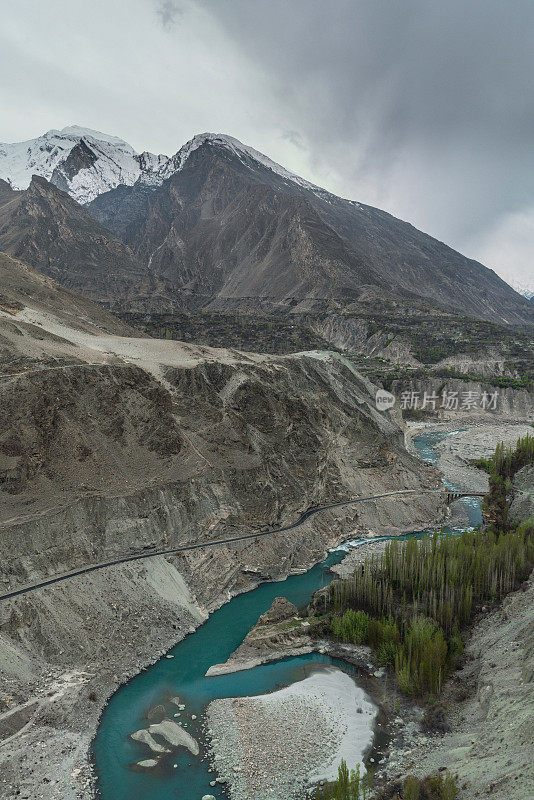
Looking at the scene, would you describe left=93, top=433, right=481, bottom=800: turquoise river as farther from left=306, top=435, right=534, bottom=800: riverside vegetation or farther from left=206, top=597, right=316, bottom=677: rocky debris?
left=306, top=435, right=534, bottom=800: riverside vegetation

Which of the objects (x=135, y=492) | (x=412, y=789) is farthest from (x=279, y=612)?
(x=412, y=789)

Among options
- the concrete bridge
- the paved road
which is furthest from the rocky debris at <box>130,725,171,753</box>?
the concrete bridge

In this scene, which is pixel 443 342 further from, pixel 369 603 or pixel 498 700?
pixel 498 700

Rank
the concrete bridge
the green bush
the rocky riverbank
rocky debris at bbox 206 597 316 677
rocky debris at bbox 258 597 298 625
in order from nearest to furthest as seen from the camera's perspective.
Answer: the green bush → the rocky riverbank → rocky debris at bbox 206 597 316 677 → rocky debris at bbox 258 597 298 625 → the concrete bridge

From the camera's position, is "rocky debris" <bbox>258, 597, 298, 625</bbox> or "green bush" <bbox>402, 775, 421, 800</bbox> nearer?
"green bush" <bbox>402, 775, 421, 800</bbox>

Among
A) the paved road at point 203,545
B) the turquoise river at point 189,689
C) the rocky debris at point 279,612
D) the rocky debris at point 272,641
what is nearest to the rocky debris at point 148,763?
the turquoise river at point 189,689

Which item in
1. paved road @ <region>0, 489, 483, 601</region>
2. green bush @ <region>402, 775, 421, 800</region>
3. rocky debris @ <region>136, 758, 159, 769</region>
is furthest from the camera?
paved road @ <region>0, 489, 483, 601</region>
